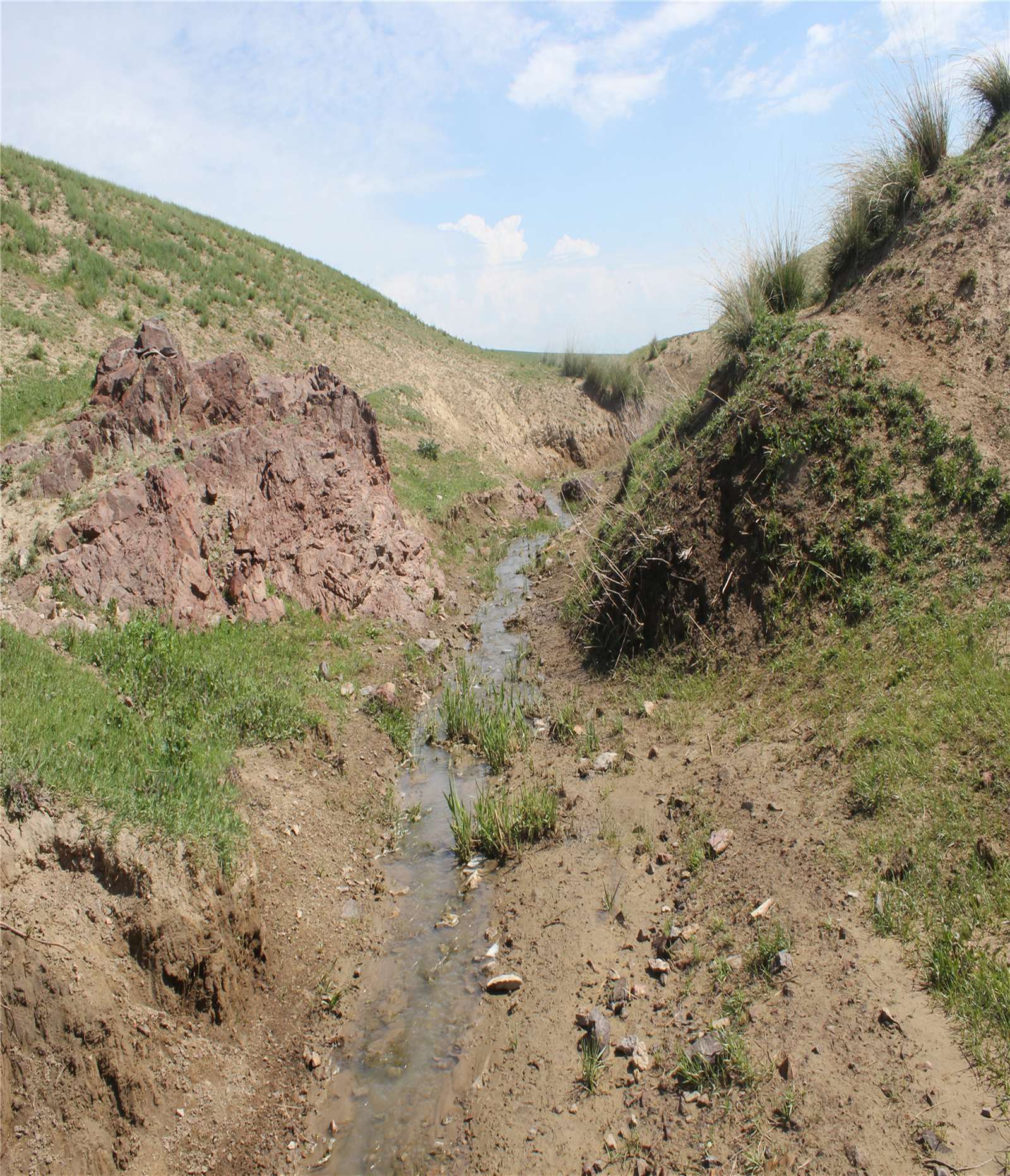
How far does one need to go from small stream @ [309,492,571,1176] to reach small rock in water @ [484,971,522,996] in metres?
0.11

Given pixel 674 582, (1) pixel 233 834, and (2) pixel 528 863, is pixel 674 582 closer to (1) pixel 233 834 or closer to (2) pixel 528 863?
(2) pixel 528 863

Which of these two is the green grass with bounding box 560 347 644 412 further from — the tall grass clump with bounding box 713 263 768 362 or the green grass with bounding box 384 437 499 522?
the tall grass clump with bounding box 713 263 768 362

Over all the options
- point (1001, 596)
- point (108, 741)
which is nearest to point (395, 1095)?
point (108, 741)

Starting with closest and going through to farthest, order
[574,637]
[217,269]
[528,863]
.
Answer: [528,863] → [574,637] → [217,269]

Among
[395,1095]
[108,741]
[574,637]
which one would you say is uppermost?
[574,637]

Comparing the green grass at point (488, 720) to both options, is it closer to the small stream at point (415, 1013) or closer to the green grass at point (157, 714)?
the small stream at point (415, 1013)

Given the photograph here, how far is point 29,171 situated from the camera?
1020 inches

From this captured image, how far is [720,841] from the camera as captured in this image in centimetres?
602

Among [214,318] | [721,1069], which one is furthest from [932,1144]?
[214,318]

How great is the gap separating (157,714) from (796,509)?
6.93 m

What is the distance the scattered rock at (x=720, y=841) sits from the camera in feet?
19.6

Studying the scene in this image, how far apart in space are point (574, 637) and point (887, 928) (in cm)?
693

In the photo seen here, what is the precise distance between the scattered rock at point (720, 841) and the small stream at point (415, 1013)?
184cm

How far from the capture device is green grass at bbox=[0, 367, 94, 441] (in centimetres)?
1312
